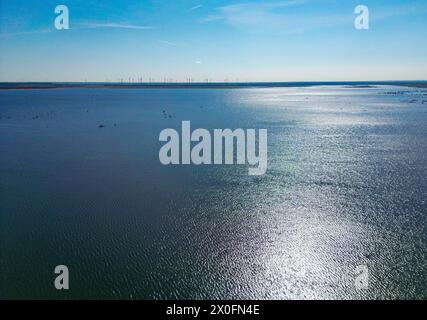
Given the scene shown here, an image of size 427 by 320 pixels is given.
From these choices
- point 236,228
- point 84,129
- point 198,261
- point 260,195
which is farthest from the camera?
point 84,129

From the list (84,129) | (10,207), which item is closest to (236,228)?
(10,207)

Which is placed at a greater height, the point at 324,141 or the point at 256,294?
the point at 324,141

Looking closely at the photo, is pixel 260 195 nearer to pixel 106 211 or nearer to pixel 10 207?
pixel 106 211
